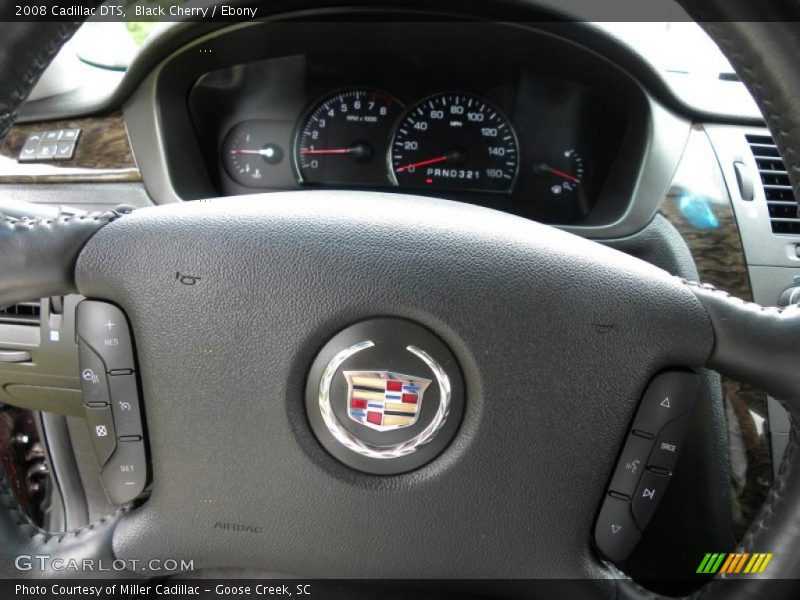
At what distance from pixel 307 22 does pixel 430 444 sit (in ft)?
4.30

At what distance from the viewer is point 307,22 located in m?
1.81

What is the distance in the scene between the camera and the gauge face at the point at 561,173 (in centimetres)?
204

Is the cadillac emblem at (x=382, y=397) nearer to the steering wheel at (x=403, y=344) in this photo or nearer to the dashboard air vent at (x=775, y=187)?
the steering wheel at (x=403, y=344)

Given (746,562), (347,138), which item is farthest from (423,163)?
(746,562)

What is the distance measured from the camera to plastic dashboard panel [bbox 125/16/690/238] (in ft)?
5.47

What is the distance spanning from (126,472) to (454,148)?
1.47 meters

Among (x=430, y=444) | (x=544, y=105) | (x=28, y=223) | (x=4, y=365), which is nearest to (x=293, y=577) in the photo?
(x=430, y=444)

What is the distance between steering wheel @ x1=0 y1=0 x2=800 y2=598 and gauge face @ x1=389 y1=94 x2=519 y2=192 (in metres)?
1.26

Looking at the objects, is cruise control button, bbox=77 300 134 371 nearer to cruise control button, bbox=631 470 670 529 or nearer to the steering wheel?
the steering wheel

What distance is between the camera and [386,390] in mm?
806

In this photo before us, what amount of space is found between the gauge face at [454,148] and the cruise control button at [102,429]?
54.8 inches

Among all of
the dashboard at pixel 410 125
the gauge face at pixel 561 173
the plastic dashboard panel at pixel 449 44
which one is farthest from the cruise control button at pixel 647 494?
the gauge face at pixel 561 173

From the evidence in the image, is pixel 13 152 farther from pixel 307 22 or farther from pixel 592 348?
pixel 592 348

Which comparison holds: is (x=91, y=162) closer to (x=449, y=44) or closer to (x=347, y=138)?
(x=347, y=138)
